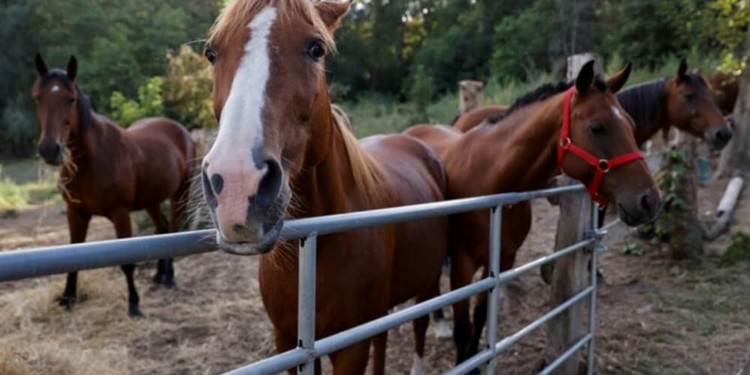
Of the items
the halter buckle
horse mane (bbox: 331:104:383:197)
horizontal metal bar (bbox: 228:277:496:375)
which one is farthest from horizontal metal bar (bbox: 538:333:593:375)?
horse mane (bbox: 331:104:383:197)

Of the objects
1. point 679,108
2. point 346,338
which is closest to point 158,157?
point 346,338

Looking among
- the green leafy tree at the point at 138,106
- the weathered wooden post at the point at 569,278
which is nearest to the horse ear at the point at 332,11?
the weathered wooden post at the point at 569,278

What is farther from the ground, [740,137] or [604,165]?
[604,165]

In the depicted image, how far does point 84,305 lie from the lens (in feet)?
14.9

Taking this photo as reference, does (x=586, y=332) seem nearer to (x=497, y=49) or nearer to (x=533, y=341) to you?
(x=533, y=341)

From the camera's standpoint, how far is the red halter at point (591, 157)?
8.56 feet

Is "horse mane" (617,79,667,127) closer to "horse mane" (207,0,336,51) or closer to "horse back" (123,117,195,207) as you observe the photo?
"horse mane" (207,0,336,51)

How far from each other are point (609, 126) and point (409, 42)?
28945mm

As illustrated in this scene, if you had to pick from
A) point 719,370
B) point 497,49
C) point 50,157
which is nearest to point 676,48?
point 497,49

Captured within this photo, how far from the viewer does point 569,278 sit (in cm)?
310

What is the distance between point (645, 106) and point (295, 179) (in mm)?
4418

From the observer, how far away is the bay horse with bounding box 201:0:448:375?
110 centimetres

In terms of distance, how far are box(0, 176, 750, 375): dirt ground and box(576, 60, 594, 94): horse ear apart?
1121mm

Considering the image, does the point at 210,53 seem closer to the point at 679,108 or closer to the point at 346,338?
the point at 346,338
